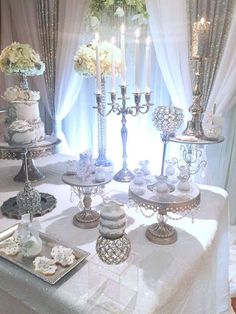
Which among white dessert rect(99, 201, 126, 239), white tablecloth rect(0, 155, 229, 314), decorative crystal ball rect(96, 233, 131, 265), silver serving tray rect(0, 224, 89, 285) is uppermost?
white dessert rect(99, 201, 126, 239)

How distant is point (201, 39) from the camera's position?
119 cm

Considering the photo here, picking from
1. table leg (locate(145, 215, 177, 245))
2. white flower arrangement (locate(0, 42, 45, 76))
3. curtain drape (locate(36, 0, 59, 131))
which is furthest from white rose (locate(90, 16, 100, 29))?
table leg (locate(145, 215, 177, 245))

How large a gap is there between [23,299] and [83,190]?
45cm

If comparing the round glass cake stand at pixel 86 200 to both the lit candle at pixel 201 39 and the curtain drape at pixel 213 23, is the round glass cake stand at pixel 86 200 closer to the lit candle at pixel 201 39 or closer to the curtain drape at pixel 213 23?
the lit candle at pixel 201 39

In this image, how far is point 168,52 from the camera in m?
2.07

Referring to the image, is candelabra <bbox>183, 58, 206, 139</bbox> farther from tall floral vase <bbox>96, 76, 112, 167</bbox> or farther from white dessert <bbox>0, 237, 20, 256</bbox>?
white dessert <bbox>0, 237, 20, 256</bbox>

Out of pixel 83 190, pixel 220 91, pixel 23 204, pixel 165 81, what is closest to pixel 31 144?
pixel 23 204

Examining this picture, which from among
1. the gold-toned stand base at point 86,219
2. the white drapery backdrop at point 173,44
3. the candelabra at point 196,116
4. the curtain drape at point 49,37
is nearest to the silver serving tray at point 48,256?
the gold-toned stand base at point 86,219

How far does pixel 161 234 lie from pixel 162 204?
0.15 meters

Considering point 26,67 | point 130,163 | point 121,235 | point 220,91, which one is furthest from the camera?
point 130,163

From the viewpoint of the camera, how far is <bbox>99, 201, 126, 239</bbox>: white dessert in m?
0.81

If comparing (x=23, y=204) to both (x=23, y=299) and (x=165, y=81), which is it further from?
(x=165, y=81)

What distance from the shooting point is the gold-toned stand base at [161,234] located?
105 cm

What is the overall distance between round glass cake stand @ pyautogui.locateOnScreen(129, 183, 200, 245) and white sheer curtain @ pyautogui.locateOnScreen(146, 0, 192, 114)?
1.17m
